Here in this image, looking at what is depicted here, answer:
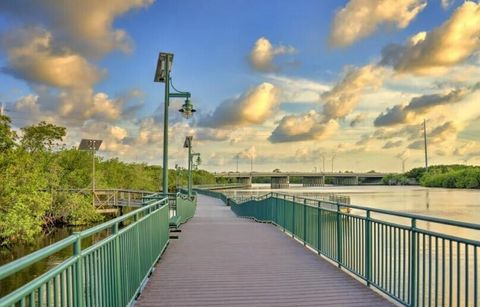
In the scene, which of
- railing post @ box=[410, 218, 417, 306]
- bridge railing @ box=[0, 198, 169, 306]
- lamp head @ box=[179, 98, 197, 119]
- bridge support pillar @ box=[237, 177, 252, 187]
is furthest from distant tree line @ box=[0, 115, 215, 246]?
bridge support pillar @ box=[237, 177, 252, 187]

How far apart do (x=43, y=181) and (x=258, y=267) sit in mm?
28583

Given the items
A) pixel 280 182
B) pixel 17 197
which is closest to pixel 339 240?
pixel 17 197

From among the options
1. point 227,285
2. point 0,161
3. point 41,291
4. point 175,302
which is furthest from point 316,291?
point 0,161

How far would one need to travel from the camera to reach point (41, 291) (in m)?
3.17

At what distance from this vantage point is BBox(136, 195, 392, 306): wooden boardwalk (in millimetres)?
6680

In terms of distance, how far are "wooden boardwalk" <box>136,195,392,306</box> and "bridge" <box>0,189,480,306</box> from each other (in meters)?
0.02

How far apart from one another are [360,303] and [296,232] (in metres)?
6.80

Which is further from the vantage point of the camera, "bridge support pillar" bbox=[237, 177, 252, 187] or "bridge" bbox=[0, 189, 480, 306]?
"bridge support pillar" bbox=[237, 177, 252, 187]

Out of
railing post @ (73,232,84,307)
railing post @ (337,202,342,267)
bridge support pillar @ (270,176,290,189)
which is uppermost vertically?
railing post @ (73,232,84,307)

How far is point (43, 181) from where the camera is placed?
34.1 m

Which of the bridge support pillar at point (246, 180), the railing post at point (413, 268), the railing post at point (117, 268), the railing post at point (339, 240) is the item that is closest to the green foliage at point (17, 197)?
the railing post at point (339, 240)

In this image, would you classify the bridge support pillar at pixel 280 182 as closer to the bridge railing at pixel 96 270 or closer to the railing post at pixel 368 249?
the railing post at pixel 368 249

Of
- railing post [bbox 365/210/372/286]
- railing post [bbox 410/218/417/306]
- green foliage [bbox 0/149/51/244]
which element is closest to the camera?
railing post [bbox 410/218/417/306]

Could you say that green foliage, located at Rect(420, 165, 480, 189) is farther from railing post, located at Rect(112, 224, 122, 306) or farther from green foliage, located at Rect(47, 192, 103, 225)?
railing post, located at Rect(112, 224, 122, 306)
